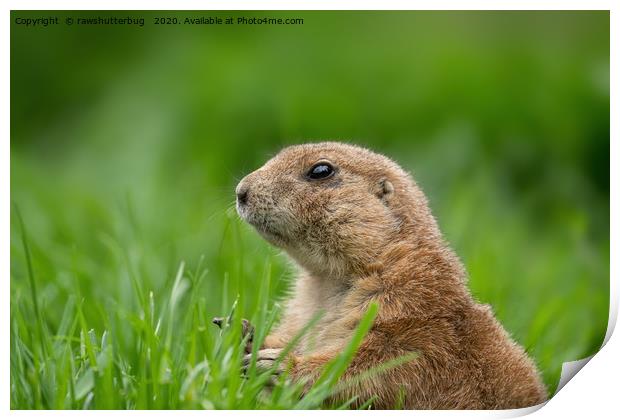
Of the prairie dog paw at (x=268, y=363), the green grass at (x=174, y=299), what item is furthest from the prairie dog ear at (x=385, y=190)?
the prairie dog paw at (x=268, y=363)

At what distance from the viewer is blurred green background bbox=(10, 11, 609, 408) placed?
17.8 feet

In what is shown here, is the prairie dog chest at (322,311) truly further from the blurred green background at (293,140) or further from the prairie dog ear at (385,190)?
Result: the prairie dog ear at (385,190)

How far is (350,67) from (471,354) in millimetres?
2343

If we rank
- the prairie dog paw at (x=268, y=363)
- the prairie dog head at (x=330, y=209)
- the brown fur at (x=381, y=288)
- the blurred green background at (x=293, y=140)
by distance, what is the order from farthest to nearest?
the blurred green background at (x=293, y=140) < the prairie dog head at (x=330, y=209) < the brown fur at (x=381, y=288) < the prairie dog paw at (x=268, y=363)

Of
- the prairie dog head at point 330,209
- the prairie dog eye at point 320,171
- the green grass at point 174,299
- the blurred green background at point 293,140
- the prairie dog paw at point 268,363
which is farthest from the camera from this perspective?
the blurred green background at point 293,140

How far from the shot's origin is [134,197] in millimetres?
7223

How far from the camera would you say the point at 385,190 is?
5070mm

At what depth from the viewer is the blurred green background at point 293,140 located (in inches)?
214

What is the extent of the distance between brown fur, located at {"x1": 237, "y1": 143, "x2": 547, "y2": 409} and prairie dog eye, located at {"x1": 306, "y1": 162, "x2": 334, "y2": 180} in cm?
3

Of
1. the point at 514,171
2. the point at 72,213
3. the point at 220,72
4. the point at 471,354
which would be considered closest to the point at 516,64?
the point at 514,171

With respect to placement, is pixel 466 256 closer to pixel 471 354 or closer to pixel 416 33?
pixel 416 33

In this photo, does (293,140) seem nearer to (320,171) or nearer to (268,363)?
(320,171)

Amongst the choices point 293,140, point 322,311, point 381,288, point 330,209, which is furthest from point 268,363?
point 293,140

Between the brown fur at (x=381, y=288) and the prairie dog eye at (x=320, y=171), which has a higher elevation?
the prairie dog eye at (x=320, y=171)
